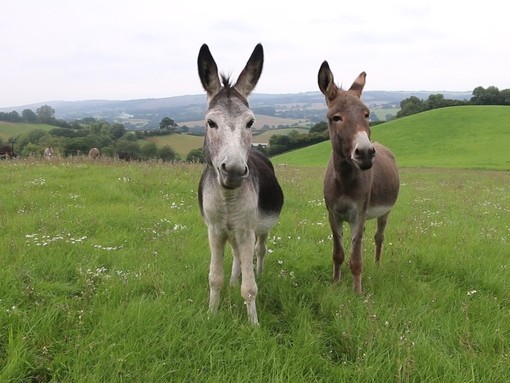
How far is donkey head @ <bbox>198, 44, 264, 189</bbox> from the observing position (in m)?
3.43

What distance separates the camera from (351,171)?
5363 mm

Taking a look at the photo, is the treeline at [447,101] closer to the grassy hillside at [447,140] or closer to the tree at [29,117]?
the grassy hillside at [447,140]

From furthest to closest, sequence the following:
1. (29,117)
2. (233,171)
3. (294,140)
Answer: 1. (29,117)
2. (294,140)
3. (233,171)

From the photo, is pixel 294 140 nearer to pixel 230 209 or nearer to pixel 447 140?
pixel 447 140

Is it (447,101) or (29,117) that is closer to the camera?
(447,101)

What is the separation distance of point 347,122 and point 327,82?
880 mm

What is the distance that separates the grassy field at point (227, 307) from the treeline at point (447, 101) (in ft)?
297

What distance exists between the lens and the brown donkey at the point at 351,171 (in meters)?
4.55

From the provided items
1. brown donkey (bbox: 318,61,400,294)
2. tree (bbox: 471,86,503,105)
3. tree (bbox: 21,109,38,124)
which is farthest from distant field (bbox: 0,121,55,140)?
tree (bbox: 471,86,503,105)

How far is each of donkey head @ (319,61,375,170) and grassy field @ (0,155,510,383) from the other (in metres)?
1.71

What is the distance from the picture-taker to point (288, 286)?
17.3 feet

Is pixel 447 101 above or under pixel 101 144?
above

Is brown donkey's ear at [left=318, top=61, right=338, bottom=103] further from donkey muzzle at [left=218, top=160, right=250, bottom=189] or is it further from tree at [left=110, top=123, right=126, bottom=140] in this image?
tree at [left=110, top=123, right=126, bottom=140]

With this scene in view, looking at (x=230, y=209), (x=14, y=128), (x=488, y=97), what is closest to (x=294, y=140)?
(x=488, y=97)
